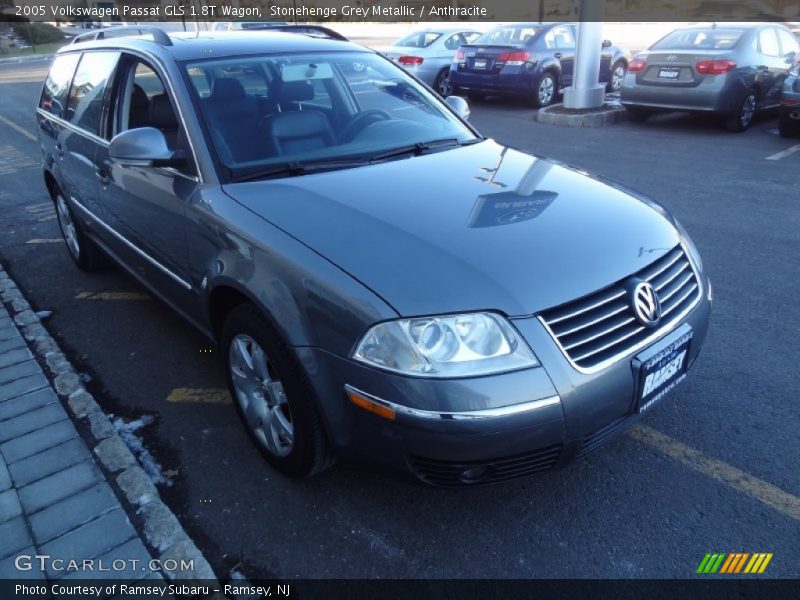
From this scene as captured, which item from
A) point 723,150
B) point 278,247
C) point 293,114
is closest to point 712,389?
point 278,247

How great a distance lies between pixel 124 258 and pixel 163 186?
3.50ft

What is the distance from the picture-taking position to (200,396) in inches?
139

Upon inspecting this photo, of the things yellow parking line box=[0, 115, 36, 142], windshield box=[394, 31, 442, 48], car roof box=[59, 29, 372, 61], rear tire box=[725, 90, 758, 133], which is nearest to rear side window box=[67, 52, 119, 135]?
car roof box=[59, 29, 372, 61]

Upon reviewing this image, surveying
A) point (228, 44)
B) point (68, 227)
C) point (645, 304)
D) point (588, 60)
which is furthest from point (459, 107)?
point (588, 60)

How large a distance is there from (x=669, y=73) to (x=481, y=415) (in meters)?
9.23

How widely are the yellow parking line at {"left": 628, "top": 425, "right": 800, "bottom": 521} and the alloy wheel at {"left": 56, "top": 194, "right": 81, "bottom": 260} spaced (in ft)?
14.2

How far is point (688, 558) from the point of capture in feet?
7.82

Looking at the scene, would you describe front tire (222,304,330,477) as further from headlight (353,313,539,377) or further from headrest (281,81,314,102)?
headrest (281,81,314,102)

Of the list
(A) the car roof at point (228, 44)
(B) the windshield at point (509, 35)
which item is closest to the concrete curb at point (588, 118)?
(B) the windshield at point (509, 35)

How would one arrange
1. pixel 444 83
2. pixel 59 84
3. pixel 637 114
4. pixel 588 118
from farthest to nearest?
pixel 444 83 → pixel 637 114 → pixel 588 118 → pixel 59 84

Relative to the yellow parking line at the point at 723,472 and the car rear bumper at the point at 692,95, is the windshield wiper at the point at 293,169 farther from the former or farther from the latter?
the car rear bumper at the point at 692,95

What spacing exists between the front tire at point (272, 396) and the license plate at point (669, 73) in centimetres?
893

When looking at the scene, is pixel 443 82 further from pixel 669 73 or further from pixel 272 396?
pixel 272 396

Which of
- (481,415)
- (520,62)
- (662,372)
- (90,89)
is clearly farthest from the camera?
(520,62)
